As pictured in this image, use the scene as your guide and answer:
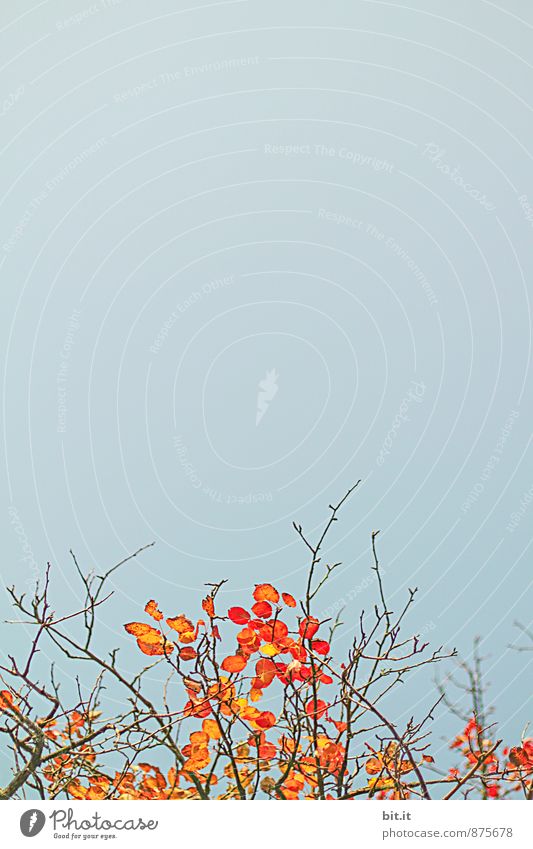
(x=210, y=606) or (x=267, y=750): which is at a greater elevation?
(x=210, y=606)

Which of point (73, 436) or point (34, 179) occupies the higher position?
point (34, 179)

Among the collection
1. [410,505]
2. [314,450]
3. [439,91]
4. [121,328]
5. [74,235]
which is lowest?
[410,505]

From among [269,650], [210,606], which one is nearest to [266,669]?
[269,650]

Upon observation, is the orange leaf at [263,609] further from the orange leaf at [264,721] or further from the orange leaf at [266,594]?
the orange leaf at [264,721]

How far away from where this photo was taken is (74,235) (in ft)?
6.70

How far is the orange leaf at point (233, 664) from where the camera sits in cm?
119

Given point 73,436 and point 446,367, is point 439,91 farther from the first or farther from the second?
point 73,436

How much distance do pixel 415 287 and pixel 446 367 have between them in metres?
0.23

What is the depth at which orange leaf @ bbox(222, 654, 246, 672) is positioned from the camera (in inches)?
46.8

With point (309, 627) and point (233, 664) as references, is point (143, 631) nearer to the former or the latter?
point (233, 664)

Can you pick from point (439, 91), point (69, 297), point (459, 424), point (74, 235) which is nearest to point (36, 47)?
point (74, 235)

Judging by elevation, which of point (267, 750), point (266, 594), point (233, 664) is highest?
point (266, 594)

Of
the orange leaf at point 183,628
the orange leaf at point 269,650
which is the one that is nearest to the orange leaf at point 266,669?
the orange leaf at point 269,650

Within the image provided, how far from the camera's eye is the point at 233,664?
3.91 ft
